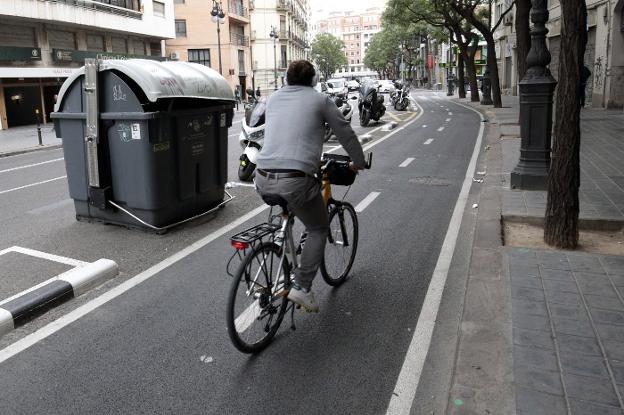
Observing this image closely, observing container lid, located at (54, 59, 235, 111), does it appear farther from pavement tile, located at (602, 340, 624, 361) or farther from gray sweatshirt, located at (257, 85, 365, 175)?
pavement tile, located at (602, 340, 624, 361)

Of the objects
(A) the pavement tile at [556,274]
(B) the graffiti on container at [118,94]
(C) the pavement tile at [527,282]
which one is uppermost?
(B) the graffiti on container at [118,94]

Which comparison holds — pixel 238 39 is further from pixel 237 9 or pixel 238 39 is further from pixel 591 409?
pixel 591 409

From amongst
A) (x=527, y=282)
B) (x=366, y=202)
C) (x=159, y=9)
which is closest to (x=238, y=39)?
(x=159, y=9)

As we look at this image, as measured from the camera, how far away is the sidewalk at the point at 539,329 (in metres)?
3.07

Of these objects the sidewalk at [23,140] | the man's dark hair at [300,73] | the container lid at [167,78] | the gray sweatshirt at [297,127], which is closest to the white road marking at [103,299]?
the container lid at [167,78]

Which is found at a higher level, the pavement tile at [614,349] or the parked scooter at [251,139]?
the parked scooter at [251,139]

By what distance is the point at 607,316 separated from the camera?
397 centimetres

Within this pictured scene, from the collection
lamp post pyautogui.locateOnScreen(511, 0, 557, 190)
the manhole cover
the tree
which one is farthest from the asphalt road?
the tree

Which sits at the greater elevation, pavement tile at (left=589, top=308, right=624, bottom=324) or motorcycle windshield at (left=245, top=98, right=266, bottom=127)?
motorcycle windshield at (left=245, top=98, right=266, bottom=127)

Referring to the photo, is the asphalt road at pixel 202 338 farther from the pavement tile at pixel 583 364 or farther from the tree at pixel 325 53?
the tree at pixel 325 53

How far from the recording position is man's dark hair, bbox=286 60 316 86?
13.0 feet

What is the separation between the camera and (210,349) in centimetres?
403

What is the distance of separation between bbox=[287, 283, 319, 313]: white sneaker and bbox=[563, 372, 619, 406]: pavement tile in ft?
5.59

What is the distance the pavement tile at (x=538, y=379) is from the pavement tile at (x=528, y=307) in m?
0.81
